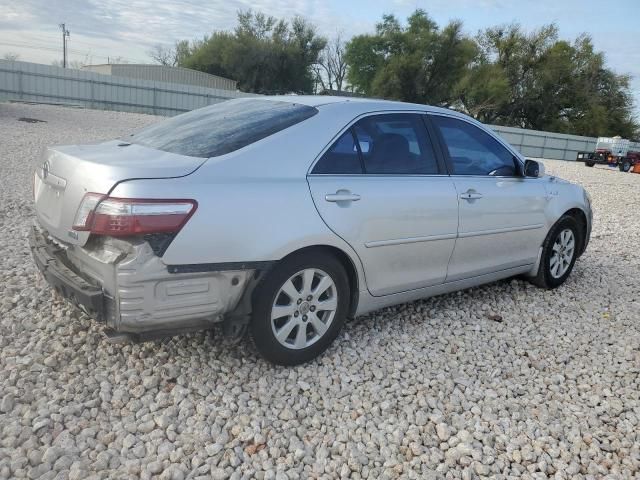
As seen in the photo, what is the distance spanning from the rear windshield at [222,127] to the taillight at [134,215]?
442mm

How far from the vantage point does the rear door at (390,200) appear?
3.17 m

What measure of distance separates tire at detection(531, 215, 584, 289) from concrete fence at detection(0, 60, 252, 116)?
22962 millimetres

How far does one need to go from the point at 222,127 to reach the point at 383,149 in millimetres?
1064

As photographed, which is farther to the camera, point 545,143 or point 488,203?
point 545,143

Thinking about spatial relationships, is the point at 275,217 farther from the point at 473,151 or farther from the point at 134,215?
the point at 473,151

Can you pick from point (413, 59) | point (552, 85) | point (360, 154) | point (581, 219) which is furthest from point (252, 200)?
point (552, 85)

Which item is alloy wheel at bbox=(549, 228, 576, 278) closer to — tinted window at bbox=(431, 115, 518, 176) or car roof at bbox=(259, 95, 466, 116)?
tinted window at bbox=(431, 115, 518, 176)

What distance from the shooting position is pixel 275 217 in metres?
2.85

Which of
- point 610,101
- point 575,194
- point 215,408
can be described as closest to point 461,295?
point 575,194

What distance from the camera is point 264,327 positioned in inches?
117

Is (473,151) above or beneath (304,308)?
above

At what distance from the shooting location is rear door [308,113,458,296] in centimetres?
317

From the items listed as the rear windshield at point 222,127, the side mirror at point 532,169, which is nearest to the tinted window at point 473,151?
the side mirror at point 532,169

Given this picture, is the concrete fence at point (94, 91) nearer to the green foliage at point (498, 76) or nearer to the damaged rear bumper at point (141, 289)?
the green foliage at point (498, 76)
